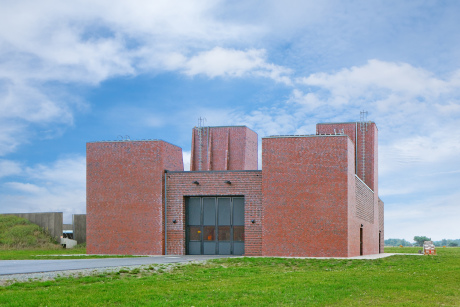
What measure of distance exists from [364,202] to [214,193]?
12.0m

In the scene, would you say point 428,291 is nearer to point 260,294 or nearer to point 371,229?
point 260,294

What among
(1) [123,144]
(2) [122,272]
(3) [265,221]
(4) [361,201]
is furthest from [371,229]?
(2) [122,272]

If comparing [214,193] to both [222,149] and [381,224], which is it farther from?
[381,224]

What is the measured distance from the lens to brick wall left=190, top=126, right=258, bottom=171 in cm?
4125

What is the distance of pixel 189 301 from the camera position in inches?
444

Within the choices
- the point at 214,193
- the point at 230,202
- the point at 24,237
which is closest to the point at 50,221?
the point at 24,237

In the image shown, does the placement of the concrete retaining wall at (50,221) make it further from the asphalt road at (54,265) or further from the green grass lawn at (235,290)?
the green grass lawn at (235,290)

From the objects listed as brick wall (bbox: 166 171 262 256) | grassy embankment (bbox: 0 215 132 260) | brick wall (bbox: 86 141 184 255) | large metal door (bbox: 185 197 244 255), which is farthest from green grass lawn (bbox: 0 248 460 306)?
grassy embankment (bbox: 0 215 132 260)

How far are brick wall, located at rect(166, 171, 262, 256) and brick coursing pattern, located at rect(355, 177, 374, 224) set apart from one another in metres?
7.22

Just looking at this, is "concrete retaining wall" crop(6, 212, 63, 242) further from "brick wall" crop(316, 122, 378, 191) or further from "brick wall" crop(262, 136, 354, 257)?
"brick wall" crop(316, 122, 378, 191)

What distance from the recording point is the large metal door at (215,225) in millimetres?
32625

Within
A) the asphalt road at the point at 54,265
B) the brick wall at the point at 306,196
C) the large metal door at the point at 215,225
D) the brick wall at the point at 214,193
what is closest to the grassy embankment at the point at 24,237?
the brick wall at the point at 214,193

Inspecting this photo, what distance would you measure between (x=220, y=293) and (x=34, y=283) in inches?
211

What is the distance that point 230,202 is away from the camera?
3291 cm
